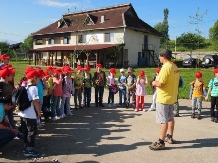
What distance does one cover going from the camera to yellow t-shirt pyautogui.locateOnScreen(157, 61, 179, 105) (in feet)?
17.1

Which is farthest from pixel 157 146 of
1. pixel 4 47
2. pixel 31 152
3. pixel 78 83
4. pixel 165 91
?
pixel 4 47

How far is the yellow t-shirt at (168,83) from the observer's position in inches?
205

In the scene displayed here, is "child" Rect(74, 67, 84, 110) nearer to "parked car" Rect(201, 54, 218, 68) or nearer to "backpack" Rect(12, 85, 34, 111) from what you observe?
"backpack" Rect(12, 85, 34, 111)

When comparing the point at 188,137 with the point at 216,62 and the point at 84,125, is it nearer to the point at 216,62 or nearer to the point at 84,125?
the point at 84,125

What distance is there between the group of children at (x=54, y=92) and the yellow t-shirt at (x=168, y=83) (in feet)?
8.35

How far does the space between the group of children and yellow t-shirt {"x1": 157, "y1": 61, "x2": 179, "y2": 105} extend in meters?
2.55

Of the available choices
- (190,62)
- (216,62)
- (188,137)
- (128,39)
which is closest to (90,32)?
(128,39)

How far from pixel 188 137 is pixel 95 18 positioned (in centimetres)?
3541

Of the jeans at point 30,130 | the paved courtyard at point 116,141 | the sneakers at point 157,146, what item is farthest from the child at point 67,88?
the sneakers at point 157,146

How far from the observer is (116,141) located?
5.86 m

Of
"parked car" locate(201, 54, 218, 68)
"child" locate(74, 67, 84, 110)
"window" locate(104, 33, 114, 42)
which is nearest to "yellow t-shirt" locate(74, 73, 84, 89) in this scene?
"child" locate(74, 67, 84, 110)

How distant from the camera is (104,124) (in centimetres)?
741

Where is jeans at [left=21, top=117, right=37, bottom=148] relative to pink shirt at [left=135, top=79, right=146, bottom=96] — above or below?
below

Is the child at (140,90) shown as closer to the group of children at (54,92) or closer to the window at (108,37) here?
the group of children at (54,92)
